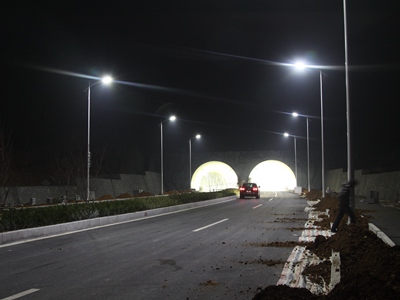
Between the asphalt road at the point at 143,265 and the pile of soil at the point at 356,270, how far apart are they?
2.62 ft

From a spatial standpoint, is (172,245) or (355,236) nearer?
(355,236)

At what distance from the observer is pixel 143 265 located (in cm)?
820

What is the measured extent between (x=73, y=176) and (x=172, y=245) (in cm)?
2533

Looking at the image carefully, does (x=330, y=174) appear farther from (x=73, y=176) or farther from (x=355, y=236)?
(x=355, y=236)

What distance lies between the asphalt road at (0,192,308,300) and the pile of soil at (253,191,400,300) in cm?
80

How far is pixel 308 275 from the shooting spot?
7098mm

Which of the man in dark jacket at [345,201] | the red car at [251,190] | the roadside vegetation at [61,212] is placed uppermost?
the man in dark jacket at [345,201]

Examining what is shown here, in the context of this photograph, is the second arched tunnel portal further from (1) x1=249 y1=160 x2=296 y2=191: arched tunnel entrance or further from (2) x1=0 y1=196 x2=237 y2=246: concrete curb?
(2) x1=0 y1=196 x2=237 y2=246: concrete curb

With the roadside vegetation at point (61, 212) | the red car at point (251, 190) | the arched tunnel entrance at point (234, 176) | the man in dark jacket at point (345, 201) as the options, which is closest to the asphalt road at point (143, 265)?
the roadside vegetation at point (61, 212)

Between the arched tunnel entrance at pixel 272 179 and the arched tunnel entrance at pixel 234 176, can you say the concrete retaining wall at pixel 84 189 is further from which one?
the arched tunnel entrance at pixel 272 179

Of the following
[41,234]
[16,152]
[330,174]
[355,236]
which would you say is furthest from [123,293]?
[330,174]

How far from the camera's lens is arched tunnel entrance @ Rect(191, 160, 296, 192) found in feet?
220

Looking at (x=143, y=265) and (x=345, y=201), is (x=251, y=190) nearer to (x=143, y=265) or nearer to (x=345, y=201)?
(x=345, y=201)

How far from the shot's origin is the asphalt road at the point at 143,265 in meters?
6.25
